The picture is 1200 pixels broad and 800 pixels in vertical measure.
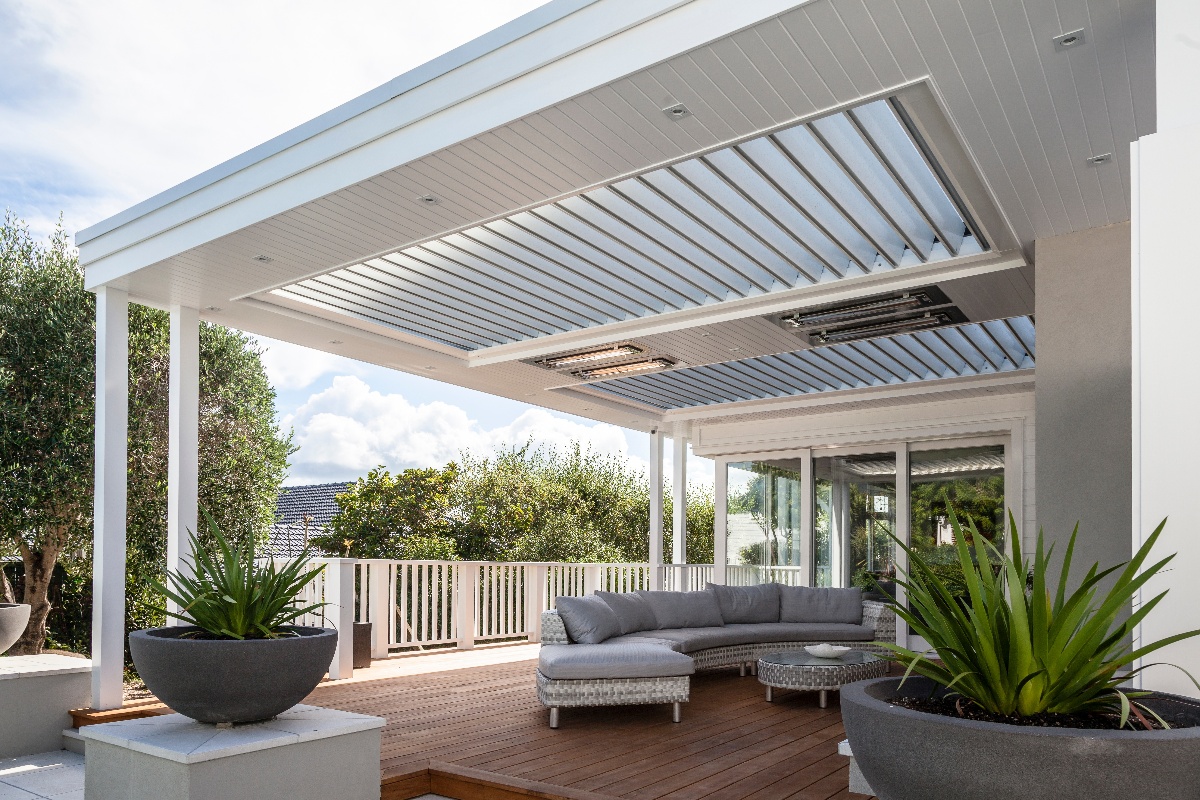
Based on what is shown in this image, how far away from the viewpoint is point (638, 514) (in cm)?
1939

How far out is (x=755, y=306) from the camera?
6469 millimetres

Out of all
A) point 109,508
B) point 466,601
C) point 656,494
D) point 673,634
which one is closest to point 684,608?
point 673,634

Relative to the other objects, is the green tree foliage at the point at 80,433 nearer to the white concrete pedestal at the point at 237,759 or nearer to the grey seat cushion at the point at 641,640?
the grey seat cushion at the point at 641,640

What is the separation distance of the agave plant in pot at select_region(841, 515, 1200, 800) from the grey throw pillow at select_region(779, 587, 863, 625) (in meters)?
6.70

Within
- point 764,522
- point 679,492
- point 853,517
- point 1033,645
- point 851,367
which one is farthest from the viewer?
point 679,492

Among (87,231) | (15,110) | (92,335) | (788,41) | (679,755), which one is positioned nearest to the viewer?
(788,41)

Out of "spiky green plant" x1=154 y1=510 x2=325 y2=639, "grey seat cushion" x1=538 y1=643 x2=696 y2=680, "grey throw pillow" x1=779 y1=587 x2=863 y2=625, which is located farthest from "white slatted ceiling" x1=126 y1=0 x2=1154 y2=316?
"grey throw pillow" x1=779 y1=587 x2=863 y2=625

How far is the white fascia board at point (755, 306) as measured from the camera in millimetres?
5488

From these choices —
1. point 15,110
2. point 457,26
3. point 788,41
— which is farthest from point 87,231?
point 457,26

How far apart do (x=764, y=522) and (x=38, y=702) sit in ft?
25.5

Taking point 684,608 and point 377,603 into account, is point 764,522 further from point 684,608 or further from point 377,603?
point 377,603

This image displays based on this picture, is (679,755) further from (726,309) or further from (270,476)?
(270,476)

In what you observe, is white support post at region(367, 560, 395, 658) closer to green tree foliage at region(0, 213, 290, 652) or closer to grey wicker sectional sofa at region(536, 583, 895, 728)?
green tree foliage at region(0, 213, 290, 652)

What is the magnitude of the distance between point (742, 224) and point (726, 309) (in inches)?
59.1
